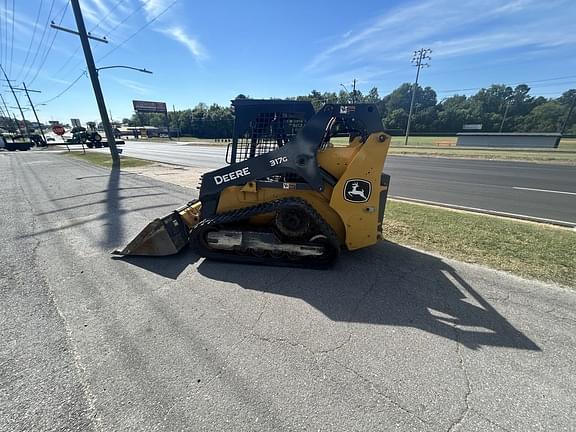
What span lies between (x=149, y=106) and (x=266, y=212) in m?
94.4

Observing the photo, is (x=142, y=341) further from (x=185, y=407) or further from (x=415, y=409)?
(x=415, y=409)

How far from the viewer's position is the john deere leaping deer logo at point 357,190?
3551mm

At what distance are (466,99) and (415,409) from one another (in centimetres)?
11743

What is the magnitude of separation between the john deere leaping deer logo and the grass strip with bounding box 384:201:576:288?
61.8 inches

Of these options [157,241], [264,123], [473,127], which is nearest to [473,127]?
[473,127]

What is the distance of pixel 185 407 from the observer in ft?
6.03

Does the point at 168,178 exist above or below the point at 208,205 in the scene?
below

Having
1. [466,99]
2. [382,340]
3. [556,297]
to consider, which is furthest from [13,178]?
[466,99]

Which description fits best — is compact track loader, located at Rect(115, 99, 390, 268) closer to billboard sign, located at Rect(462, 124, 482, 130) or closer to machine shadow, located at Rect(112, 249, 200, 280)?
machine shadow, located at Rect(112, 249, 200, 280)

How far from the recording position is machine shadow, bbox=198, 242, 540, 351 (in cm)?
258

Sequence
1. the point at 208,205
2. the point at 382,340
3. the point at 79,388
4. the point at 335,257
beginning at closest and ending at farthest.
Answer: the point at 79,388, the point at 382,340, the point at 335,257, the point at 208,205

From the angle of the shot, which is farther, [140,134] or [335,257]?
[140,134]

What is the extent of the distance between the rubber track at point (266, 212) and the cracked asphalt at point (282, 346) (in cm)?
20

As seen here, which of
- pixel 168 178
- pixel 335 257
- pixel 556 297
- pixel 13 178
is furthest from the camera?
pixel 13 178
